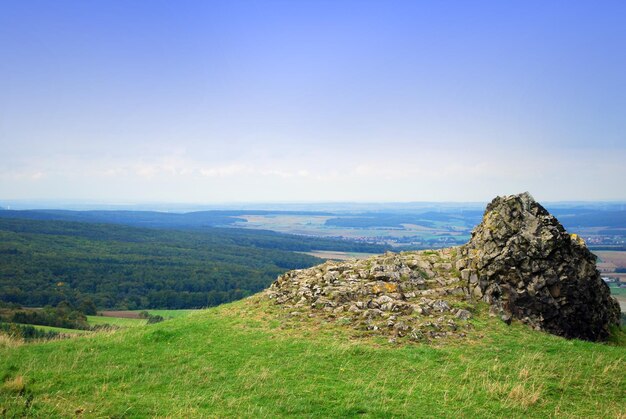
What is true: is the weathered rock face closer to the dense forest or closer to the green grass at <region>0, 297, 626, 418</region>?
the green grass at <region>0, 297, 626, 418</region>

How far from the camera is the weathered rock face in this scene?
16984 mm

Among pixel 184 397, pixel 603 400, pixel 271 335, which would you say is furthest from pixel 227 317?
pixel 603 400

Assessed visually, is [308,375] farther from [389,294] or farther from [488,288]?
[488,288]

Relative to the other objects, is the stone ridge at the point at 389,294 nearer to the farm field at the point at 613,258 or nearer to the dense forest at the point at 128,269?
the dense forest at the point at 128,269

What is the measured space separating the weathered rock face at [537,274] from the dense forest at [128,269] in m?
73.6

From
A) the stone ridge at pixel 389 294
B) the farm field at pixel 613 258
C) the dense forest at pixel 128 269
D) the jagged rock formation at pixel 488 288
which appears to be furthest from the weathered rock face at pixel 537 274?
the dense forest at pixel 128 269

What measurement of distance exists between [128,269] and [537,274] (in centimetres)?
12634

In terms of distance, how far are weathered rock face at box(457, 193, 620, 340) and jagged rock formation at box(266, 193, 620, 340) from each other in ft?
0.13

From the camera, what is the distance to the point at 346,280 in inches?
787

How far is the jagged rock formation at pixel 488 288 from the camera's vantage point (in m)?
16.5

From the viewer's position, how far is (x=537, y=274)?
694 inches

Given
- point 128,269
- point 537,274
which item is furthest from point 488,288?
point 128,269

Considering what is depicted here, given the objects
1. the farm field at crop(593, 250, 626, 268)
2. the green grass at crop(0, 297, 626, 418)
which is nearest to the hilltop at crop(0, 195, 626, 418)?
the green grass at crop(0, 297, 626, 418)

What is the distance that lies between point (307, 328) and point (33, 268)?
12657cm
